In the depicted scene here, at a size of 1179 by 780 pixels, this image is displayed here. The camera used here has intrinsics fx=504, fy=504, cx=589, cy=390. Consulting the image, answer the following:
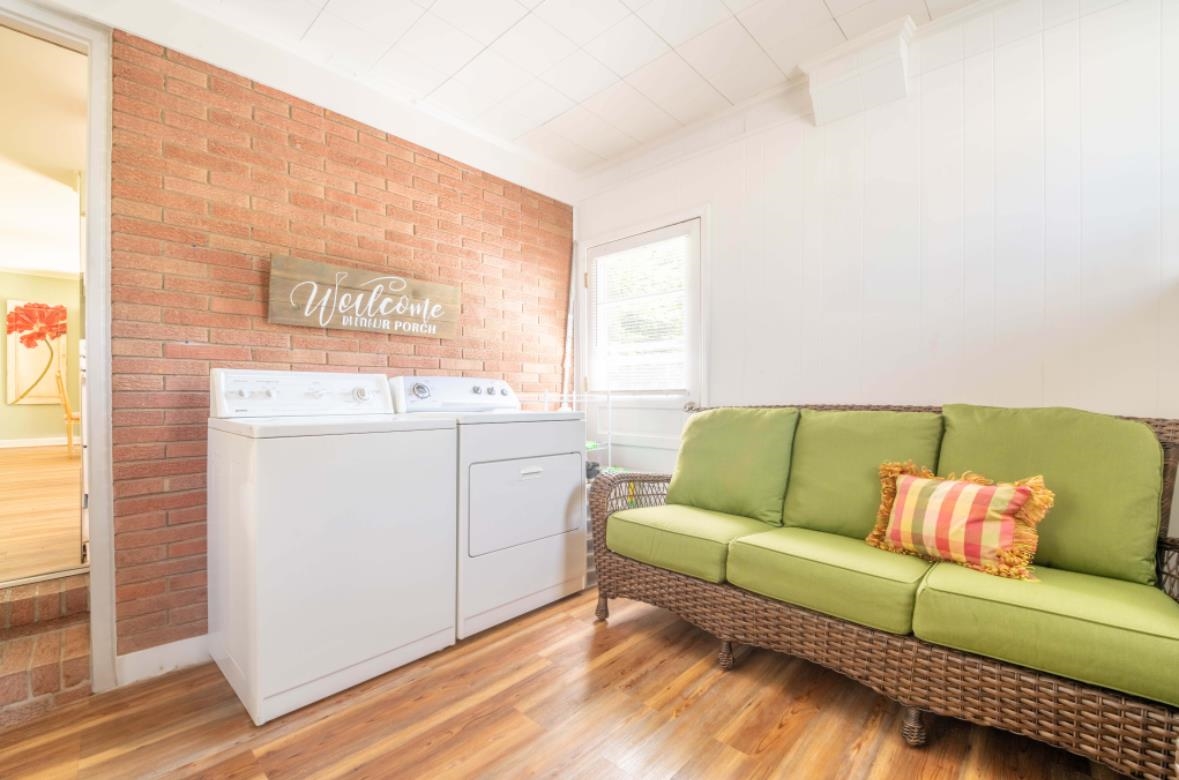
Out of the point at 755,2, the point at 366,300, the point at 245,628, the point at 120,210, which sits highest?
the point at 755,2

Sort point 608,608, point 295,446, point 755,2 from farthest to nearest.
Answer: point 608,608, point 755,2, point 295,446

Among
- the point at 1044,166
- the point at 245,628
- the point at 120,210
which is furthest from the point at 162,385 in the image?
the point at 1044,166

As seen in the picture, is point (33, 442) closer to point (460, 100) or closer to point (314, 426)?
point (460, 100)

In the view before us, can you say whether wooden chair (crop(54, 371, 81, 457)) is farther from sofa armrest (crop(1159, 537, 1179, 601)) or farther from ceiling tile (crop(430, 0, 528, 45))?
sofa armrest (crop(1159, 537, 1179, 601))

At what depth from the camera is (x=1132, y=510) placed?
1494 millimetres

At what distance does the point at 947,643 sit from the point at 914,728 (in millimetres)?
281

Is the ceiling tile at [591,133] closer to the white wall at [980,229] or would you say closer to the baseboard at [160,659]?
the white wall at [980,229]

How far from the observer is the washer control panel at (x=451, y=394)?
2408mm

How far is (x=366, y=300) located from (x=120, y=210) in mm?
920

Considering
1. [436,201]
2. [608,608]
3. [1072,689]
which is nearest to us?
[1072,689]

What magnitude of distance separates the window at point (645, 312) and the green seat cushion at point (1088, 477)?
4.98 feet

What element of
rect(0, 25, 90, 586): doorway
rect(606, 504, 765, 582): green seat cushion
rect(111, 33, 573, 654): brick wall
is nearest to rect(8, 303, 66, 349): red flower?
rect(0, 25, 90, 586): doorway

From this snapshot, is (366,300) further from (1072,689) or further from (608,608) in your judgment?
(1072,689)

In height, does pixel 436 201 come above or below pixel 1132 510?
above
